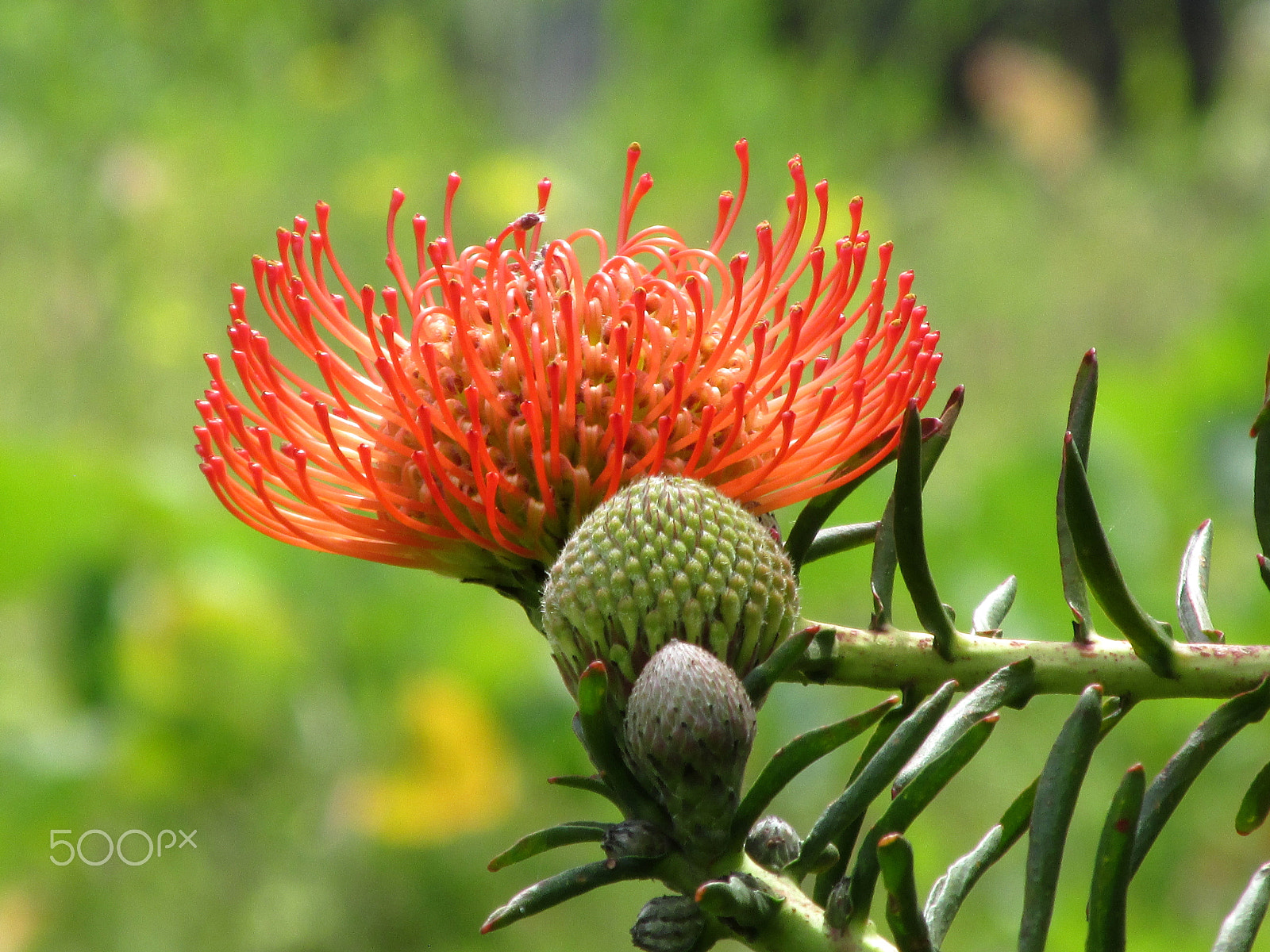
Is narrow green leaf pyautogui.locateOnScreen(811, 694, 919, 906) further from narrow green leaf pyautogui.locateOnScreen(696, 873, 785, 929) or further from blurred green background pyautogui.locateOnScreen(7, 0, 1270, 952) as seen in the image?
blurred green background pyautogui.locateOnScreen(7, 0, 1270, 952)

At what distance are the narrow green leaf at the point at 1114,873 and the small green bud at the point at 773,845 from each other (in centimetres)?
20

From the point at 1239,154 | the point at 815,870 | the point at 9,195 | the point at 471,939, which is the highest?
the point at 1239,154

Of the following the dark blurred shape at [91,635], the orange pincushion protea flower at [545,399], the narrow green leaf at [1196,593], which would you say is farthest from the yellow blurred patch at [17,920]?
the narrow green leaf at [1196,593]

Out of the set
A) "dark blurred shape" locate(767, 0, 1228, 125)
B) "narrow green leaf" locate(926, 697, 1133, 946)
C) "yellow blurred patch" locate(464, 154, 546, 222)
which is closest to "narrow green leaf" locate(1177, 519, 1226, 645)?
"narrow green leaf" locate(926, 697, 1133, 946)

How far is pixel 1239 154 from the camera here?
5.65m

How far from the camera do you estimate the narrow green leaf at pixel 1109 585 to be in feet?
2.99

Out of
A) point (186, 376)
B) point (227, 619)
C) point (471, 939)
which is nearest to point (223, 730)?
point (227, 619)

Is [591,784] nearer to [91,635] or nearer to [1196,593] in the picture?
[1196,593]

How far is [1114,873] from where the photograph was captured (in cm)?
82

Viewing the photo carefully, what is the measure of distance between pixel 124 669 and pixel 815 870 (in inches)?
135

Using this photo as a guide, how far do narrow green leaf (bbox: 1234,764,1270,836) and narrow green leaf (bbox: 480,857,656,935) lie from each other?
18.6 inches

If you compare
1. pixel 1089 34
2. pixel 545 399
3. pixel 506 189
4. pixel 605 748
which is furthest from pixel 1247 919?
pixel 1089 34

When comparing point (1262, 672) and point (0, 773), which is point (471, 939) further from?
point (1262, 672)

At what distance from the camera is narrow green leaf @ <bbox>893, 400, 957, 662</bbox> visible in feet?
3.00
